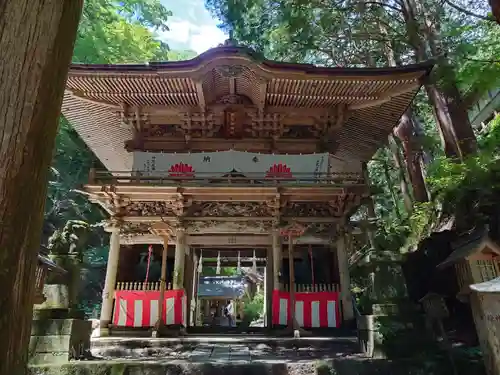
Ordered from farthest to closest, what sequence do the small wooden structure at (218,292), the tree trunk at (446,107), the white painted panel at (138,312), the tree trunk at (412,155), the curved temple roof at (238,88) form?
the small wooden structure at (218,292), the tree trunk at (412,155), the tree trunk at (446,107), the white painted panel at (138,312), the curved temple roof at (238,88)

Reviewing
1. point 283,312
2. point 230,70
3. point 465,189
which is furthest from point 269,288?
point 230,70

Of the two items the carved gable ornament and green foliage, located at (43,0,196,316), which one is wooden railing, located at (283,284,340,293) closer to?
the carved gable ornament

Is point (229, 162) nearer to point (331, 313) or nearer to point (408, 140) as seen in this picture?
point (331, 313)

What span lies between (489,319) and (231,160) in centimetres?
647

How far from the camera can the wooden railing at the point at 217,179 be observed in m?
8.77

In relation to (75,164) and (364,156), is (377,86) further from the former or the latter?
(75,164)

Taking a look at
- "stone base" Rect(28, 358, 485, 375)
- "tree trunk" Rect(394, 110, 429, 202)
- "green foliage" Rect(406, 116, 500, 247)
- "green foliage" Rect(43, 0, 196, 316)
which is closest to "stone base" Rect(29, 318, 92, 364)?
"stone base" Rect(28, 358, 485, 375)

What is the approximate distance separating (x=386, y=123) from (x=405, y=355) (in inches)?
268

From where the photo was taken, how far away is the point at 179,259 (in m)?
9.09

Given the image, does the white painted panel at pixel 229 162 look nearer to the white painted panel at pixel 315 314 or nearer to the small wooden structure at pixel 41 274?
the white painted panel at pixel 315 314

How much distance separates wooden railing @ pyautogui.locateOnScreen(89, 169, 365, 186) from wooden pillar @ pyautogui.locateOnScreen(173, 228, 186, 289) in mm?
1356

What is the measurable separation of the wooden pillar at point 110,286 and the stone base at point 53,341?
9.52ft

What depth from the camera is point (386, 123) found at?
1056 cm

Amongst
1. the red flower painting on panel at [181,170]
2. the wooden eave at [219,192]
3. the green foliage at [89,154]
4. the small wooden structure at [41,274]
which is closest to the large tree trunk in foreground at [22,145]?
the small wooden structure at [41,274]
